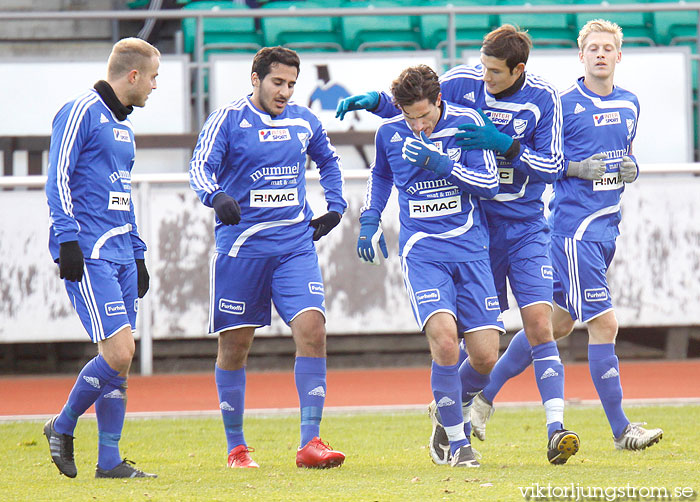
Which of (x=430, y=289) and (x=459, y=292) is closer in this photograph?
(x=430, y=289)

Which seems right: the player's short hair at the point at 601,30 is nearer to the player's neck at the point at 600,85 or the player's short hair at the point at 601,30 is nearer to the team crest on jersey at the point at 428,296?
the player's neck at the point at 600,85

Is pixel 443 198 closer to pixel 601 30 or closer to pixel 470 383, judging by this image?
pixel 470 383

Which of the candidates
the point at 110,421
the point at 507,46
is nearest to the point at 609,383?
the point at 507,46

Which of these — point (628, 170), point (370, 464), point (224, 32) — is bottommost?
point (370, 464)

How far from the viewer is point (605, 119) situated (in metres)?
6.54

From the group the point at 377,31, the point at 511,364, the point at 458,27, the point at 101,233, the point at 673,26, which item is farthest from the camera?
the point at 673,26

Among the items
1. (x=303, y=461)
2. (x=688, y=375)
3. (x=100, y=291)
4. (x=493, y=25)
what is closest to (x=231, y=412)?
(x=303, y=461)

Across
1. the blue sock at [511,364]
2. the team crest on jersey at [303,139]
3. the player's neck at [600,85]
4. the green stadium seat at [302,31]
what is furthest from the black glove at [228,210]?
the green stadium seat at [302,31]

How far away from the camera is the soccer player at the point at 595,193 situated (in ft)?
21.2

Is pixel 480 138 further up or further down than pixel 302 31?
further down

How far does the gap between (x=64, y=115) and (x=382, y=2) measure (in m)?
9.01

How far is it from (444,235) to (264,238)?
0.99 metres

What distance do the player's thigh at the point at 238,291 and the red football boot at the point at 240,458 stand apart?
0.66 metres

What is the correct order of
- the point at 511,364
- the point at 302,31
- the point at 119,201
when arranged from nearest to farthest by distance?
1. the point at 119,201
2. the point at 511,364
3. the point at 302,31
